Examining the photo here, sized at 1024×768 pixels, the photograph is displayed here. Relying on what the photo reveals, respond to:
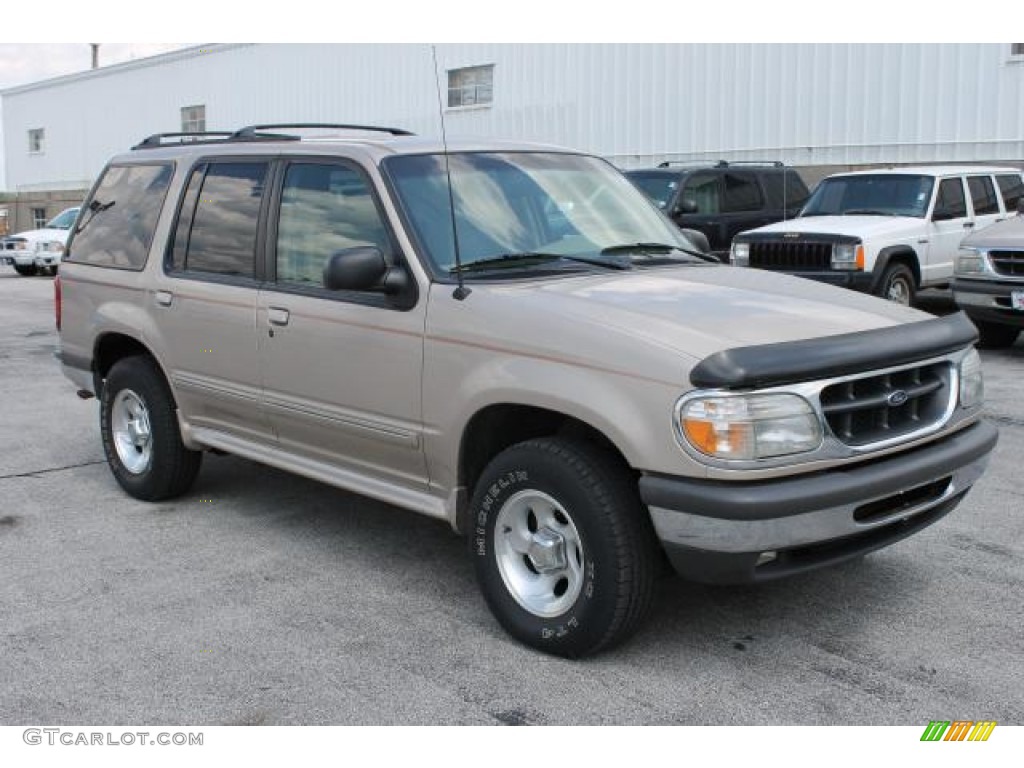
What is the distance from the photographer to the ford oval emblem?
3861 millimetres

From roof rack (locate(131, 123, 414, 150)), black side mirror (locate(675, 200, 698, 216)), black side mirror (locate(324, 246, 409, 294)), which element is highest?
roof rack (locate(131, 123, 414, 150))

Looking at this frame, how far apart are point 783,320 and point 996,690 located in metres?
1.41

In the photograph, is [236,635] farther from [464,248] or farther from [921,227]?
[921,227]

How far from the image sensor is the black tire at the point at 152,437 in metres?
5.86

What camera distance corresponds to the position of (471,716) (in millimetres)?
3584

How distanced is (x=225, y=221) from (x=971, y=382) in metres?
3.41

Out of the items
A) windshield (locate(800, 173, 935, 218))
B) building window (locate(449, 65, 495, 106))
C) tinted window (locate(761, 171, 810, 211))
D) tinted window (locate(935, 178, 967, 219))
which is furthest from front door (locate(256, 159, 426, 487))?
building window (locate(449, 65, 495, 106))

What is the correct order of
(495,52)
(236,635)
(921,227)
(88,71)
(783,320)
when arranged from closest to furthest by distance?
(783,320) < (236,635) < (921,227) < (495,52) < (88,71)

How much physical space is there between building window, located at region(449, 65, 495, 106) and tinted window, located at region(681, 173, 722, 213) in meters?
10.1

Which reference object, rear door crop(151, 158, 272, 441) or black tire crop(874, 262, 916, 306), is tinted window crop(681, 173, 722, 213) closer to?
black tire crop(874, 262, 916, 306)

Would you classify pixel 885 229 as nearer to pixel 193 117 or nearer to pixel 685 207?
pixel 685 207

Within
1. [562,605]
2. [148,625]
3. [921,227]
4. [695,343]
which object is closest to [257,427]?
[148,625]

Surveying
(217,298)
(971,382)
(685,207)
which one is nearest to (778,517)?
(971,382)
